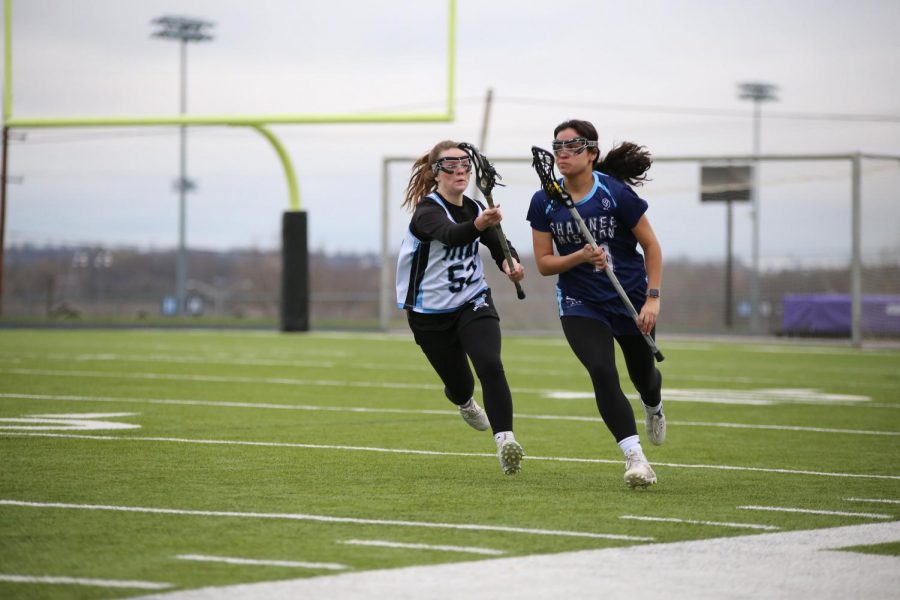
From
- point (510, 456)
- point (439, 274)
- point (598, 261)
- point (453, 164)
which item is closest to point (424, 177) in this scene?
point (453, 164)

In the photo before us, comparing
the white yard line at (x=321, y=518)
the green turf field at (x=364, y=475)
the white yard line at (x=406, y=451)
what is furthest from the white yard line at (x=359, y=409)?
the white yard line at (x=321, y=518)

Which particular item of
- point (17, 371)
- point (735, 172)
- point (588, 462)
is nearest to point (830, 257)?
point (735, 172)

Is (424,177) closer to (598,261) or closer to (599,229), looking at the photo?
(599,229)

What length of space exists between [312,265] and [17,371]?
104ft

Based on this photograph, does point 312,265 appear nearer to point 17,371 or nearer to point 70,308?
point 70,308

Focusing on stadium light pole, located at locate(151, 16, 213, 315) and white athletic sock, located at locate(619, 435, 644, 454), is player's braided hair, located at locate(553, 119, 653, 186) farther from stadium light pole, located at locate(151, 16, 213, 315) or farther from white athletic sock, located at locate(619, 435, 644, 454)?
stadium light pole, located at locate(151, 16, 213, 315)

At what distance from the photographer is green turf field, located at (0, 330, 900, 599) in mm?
5684

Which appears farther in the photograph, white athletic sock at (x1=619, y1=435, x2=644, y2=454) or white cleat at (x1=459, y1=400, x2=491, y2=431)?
white cleat at (x1=459, y1=400, x2=491, y2=431)

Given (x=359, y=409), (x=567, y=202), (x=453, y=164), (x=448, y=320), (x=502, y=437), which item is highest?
(x=453, y=164)

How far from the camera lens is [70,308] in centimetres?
4809

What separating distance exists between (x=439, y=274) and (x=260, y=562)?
11.0ft

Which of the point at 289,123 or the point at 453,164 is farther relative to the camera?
the point at 289,123

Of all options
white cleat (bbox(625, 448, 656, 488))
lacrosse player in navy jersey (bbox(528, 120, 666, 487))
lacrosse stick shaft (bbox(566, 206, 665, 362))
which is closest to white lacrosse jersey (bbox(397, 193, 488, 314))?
lacrosse player in navy jersey (bbox(528, 120, 666, 487))

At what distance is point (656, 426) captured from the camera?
8875mm
